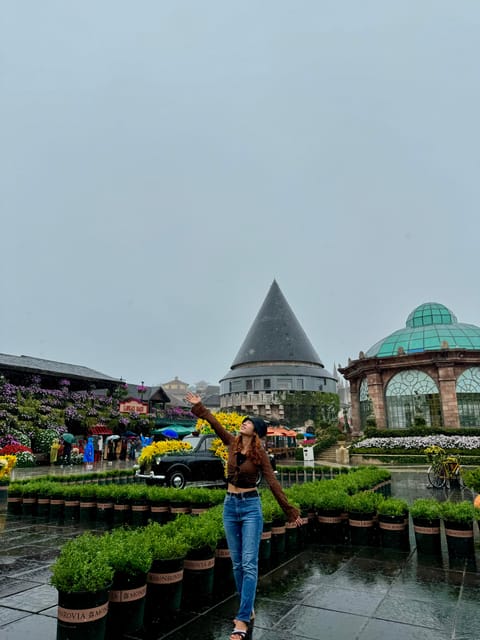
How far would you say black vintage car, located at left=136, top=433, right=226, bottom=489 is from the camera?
46.8 feet

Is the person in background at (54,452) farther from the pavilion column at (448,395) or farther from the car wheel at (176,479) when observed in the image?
the pavilion column at (448,395)

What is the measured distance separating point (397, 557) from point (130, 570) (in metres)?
4.33

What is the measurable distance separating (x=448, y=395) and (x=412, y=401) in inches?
100

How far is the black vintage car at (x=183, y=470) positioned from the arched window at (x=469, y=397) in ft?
75.5

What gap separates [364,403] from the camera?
36.5 m

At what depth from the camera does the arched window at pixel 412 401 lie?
32.1 m

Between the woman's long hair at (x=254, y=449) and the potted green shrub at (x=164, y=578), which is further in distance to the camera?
the potted green shrub at (x=164, y=578)

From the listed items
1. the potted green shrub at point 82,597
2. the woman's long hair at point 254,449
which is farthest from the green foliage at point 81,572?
the woman's long hair at point 254,449

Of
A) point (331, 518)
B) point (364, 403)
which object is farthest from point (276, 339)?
point (331, 518)

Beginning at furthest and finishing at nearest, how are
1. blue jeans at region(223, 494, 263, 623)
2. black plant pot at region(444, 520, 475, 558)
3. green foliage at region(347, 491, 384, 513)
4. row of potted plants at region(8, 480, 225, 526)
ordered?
1. row of potted plants at region(8, 480, 225, 526)
2. green foliage at region(347, 491, 384, 513)
3. black plant pot at region(444, 520, 475, 558)
4. blue jeans at region(223, 494, 263, 623)

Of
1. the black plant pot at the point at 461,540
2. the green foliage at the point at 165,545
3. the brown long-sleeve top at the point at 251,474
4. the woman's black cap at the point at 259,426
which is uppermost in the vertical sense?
the woman's black cap at the point at 259,426

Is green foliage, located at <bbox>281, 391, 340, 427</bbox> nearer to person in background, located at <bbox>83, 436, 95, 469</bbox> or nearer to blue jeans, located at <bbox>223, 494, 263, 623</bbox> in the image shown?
person in background, located at <bbox>83, 436, 95, 469</bbox>

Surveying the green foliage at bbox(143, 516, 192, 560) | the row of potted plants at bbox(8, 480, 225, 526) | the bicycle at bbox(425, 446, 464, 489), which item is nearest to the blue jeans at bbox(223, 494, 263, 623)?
the green foliage at bbox(143, 516, 192, 560)

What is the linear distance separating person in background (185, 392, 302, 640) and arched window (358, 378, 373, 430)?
32720 mm
